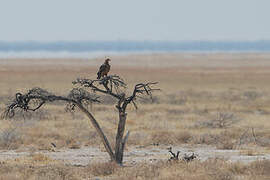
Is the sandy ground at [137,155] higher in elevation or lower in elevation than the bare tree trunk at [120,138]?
lower

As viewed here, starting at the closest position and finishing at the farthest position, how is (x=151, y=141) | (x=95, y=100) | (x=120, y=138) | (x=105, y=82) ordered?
(x=105, y=82) < (x=95, y=100) < (x=120, y=138) < (x=151, y=141)

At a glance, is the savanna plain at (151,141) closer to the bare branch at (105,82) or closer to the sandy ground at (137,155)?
the sandy ground at (137,155)

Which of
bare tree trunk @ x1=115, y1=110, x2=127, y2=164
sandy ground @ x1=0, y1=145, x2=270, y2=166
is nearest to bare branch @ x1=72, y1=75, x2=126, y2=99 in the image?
bare tree trunk @ x1=115, y1=110, x2=127, y2=164

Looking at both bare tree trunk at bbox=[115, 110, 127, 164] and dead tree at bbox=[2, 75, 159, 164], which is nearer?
dead tree at bbox=[2, 75, 159, 164]

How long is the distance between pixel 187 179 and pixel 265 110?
74.8 ft

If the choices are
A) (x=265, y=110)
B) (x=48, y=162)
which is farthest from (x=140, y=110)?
(x=48, y=162)

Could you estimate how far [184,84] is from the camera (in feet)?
208

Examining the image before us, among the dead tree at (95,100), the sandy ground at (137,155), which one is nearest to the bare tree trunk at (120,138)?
the dead tree at (95,100)

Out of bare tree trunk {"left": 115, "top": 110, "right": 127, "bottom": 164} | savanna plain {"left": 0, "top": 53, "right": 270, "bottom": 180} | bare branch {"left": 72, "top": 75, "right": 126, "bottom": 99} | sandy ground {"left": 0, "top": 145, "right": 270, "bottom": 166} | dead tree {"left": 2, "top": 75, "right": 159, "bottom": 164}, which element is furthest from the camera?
sandy ground {"left": 0, "top": 145, "right": 270, "bottom": 166}

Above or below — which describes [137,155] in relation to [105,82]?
below

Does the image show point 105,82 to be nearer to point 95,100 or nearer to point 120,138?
point 95,100

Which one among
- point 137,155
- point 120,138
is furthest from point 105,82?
point 137,155

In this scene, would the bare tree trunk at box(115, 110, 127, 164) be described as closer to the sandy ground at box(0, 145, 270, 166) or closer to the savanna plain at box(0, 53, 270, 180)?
the savanna plain at box(0, 53, 270, 180)

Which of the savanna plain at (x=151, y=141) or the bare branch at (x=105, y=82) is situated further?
the bare branch at (x=105, y=82)
